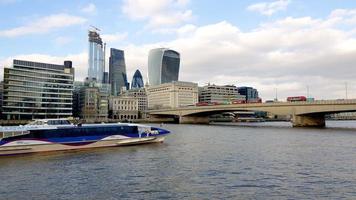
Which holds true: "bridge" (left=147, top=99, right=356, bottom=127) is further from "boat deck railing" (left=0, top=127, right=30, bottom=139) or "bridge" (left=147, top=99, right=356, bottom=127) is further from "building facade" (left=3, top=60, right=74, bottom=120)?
"building facade" (left=3, top=60, right=74, bottom=120)

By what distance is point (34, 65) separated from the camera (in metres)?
175

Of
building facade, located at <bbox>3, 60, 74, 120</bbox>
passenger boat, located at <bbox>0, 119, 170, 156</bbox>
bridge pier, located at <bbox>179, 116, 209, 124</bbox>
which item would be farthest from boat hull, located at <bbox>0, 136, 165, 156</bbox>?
building facade, located at <bbox>3, 60, 74, 120</bbox>

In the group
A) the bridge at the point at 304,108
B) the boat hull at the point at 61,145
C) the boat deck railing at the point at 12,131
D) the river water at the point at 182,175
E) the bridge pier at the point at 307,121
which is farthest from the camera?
the bridge pier at the point at 307,121

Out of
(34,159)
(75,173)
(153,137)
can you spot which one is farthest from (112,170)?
(153,137)

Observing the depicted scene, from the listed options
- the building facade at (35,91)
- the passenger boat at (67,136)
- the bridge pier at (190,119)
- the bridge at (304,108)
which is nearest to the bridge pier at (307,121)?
the bridge at (304,108)

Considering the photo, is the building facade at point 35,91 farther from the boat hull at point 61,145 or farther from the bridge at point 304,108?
the boat hull at point 61,145

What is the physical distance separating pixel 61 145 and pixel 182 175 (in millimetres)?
23838

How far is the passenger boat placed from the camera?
43938 millimetres

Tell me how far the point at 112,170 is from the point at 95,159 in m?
7.93

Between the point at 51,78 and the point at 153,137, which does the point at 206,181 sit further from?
the point at 51,78

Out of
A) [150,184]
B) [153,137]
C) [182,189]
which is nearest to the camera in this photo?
[182,189]

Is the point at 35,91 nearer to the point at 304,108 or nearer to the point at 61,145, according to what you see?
the point at 304,108

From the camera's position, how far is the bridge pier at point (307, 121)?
110 meters

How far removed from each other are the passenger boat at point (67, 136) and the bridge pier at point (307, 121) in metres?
64.0
